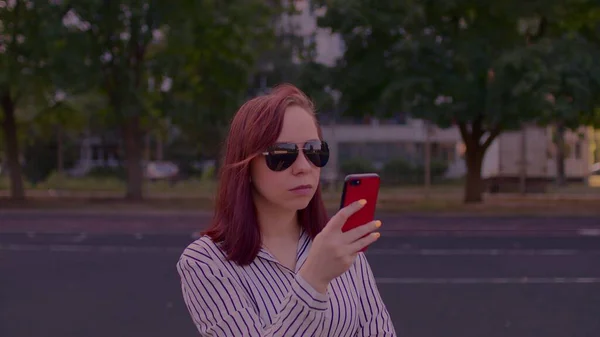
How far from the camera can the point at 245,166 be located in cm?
208

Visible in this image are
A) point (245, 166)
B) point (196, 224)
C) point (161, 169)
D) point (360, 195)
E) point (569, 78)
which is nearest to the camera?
point (360, 195)

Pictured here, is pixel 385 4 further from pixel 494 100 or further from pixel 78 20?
pixel 78 20

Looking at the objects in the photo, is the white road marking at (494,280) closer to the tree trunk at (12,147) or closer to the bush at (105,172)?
the tree trunk at (12,147)

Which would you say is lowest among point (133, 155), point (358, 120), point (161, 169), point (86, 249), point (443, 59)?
point (86, 249)

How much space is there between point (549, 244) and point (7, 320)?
10598 mm

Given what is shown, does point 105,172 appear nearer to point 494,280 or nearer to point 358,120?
point 358,120

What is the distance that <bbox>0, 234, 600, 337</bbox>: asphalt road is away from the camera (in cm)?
→ 798

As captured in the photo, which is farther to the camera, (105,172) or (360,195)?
(105,172)

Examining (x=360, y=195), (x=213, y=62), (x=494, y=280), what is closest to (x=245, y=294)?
(x=360, y=195)

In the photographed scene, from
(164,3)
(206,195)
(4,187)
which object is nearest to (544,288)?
(164,3)

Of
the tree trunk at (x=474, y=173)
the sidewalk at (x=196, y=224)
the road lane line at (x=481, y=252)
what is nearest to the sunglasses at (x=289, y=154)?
the road lane line at (x=481, y=252)

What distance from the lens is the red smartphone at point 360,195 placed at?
1783mm

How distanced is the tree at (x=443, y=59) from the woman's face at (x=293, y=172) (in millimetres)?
19632

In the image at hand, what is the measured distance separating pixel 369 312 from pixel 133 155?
26155 mm
